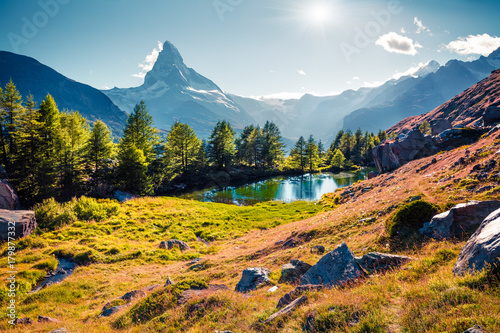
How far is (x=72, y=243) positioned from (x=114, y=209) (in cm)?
1077

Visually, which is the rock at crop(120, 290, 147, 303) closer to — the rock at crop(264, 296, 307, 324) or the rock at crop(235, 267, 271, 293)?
the rock at crop(235, 267, 271, 293)

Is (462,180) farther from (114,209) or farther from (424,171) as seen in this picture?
(114,209)

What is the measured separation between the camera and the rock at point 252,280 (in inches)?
441

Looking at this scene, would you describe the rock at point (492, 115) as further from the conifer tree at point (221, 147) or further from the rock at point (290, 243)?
the conifer tree at point (221, 147)

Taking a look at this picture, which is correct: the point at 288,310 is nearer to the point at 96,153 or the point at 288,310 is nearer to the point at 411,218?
the point at 411,218

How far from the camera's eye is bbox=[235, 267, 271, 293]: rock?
1120cm

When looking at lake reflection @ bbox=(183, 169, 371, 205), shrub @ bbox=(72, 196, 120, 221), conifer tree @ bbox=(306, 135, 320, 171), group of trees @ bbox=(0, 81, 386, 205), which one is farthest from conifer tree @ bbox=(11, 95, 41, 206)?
conifer tree @ bbox=(306, 135, 320, 171)

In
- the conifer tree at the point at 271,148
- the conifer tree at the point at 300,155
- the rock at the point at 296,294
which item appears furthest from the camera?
the conifer tree at the point at 300,155

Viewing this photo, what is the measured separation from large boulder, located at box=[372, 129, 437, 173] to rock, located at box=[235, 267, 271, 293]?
42127 millimetres

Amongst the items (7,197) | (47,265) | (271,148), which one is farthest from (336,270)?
(271,148)

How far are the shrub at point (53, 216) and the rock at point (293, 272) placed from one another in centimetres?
2494

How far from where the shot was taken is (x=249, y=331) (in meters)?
7.20

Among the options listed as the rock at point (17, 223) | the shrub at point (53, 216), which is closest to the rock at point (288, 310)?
the rock at point (17, 223)

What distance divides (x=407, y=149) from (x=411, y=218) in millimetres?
37658
